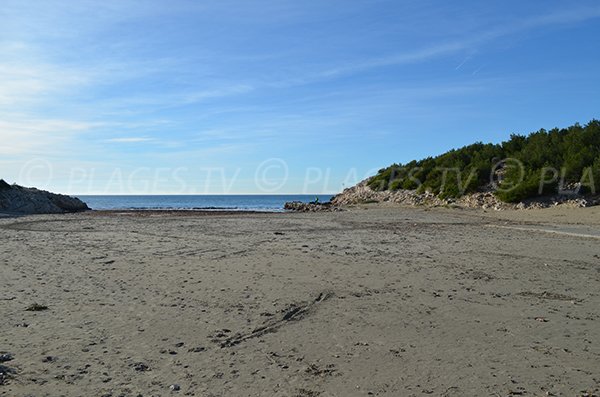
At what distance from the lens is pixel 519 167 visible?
33.8 meters

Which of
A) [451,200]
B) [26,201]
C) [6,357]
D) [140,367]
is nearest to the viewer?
[140,367]

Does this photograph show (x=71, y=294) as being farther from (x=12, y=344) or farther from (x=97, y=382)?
(x=97, y=382)

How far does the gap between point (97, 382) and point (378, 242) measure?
11.2 meters

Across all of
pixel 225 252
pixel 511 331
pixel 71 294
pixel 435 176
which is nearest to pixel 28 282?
pixel 71 294

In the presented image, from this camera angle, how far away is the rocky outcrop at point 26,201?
38219 mm

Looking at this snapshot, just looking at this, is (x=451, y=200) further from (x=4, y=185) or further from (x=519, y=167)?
(x=4, y=185)

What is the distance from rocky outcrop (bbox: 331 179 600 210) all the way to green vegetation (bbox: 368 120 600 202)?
1.97 feet

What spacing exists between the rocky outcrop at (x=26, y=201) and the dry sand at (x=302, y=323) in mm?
29759

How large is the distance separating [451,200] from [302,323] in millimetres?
31449

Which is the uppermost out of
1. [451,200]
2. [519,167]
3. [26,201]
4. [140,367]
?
[519,167]

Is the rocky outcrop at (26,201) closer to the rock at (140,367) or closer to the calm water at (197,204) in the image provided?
the calm water at (197,204)

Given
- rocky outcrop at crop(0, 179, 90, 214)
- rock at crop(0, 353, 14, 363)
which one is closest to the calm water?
rocky outcrop at crop(0, 179, 90, 214)

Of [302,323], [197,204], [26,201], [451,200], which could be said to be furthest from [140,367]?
[197,204]

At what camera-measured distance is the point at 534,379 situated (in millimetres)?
4492
